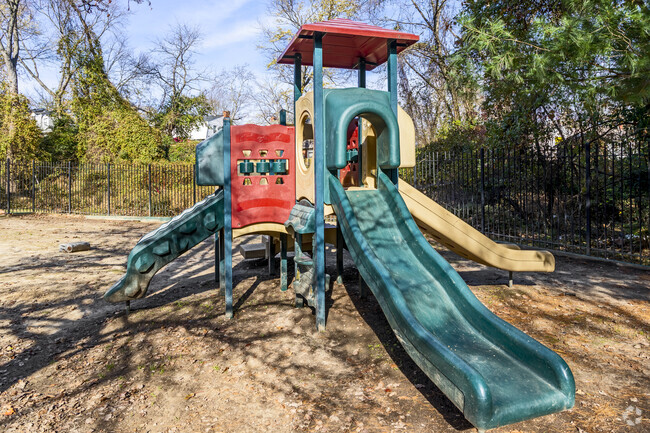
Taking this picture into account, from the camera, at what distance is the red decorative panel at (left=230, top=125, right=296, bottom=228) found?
5637 millimetres

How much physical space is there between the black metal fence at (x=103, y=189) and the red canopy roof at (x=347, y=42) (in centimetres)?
1187

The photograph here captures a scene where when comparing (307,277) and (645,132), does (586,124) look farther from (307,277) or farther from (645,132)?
(307,277)

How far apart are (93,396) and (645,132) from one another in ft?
36.1

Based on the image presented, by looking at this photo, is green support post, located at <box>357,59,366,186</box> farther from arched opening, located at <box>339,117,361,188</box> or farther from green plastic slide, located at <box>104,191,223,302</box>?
green plastic slide, located at <box>104,191,223,302</box>

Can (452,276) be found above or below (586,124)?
below

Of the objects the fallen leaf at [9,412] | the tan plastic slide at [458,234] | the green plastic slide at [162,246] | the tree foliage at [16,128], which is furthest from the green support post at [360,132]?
the tree foliage at [16,128]


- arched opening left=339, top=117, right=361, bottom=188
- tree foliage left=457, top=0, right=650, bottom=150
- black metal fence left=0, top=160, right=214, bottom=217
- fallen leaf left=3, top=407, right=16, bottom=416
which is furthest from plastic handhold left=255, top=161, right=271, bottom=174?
black metal fence left=0, top=160, right=214, bottom=217

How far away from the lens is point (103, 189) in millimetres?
18297

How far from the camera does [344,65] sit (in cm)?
676

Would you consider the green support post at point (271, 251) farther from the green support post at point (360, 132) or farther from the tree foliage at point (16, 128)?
the tree foliage at point (16, 128)

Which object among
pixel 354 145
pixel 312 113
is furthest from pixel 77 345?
pixel 354 145

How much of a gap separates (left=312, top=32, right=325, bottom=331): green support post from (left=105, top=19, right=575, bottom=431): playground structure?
11 millimetres

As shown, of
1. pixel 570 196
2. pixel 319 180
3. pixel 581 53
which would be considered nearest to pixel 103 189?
pixel 319 180

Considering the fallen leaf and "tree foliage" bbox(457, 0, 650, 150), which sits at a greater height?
"tree foliage" bbox(457, 0, 650, 150)
